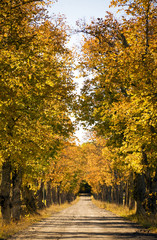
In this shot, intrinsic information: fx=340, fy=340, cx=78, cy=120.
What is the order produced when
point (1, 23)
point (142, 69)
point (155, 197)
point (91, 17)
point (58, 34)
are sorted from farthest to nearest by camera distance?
point (91, 17)
point (58, 34)
point (155, 197)
point (142, 69)
point (1, 23)

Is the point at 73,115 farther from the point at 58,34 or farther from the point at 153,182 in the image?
the point at 153,182

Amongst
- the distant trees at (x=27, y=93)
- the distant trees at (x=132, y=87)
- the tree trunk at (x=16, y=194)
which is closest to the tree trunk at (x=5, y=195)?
the distant trees at (x=27, y=93)

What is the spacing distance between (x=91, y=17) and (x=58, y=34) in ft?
11.7

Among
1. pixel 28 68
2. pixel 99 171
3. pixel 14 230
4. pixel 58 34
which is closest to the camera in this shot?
pixel 28 68

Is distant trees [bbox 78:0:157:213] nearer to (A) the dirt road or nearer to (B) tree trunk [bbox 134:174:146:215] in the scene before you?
(B) tree trunk [bbox 134:174:146:215]

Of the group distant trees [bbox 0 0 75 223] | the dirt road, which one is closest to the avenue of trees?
distant trees [bbox 0 0 75 223]

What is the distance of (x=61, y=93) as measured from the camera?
22281mm

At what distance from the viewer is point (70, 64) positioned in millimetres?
23141

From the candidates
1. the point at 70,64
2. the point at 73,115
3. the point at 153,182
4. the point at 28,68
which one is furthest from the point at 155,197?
the point at 28,68

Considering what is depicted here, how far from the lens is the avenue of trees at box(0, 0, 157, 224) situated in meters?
12.6

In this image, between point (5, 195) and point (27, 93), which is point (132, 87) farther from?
point (5, 195)

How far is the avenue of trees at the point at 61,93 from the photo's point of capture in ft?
41.4

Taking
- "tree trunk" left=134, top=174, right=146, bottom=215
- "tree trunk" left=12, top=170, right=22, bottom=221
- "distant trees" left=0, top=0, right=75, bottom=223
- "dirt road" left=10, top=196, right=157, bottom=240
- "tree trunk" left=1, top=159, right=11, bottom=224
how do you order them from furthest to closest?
"tree trunk" left=134, top=174, right=146, bottom=215 → "tree trunk" left=12, top=170, right=22, bottom=221 → "tree trunk" left=1, top=159, right=11, bottom=224 → "dirt road" left=10, top=196, right=157, bottom=240 → "distant trees" left=0, top=0, right=75, bottom=223

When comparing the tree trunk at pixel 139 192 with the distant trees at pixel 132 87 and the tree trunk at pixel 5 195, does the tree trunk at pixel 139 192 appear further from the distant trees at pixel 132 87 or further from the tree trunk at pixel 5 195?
the tree trunk at pixel 5 195
